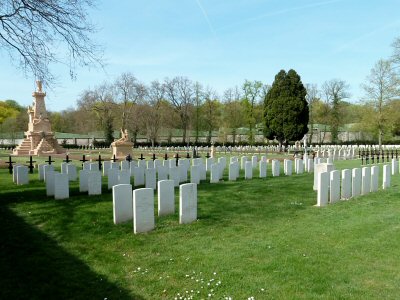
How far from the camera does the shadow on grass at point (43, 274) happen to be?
455 cm

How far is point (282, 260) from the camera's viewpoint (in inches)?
217

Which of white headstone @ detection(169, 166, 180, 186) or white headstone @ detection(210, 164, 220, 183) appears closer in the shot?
white headstone @ detection(169, 166, 180, 186)

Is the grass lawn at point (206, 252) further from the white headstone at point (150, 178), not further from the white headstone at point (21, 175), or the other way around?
the white headstone at point (21, 175)

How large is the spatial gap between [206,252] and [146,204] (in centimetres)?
165

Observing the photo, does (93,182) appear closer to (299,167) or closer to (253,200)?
(253,200)

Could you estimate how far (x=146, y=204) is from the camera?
7.04 meters

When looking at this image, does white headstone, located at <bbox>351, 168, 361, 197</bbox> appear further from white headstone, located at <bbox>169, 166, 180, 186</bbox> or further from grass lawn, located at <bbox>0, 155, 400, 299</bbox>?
white headstone, located at <bbox>169, 166, 180, 186</bbox>

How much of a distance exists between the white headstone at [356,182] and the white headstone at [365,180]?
0.93ft

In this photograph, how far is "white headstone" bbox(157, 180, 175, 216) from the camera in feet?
25.9

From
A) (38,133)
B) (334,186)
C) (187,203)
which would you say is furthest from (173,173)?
(38,133)

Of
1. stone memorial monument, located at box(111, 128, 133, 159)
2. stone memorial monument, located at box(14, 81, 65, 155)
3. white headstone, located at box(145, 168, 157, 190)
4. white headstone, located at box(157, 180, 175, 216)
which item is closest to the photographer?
white headstone, located at box(157, 180, 175, 216)

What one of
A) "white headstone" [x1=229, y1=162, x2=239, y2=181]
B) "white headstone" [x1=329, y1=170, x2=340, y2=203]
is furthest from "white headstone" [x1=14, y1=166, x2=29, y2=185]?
"white headstone" [x1=329, y1=170, x2=340, y2=203]

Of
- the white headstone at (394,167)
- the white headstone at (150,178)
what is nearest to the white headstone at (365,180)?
the white headstone at (394,167)

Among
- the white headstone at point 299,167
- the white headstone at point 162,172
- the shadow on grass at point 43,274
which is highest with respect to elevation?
the white headstone at point 162,172
